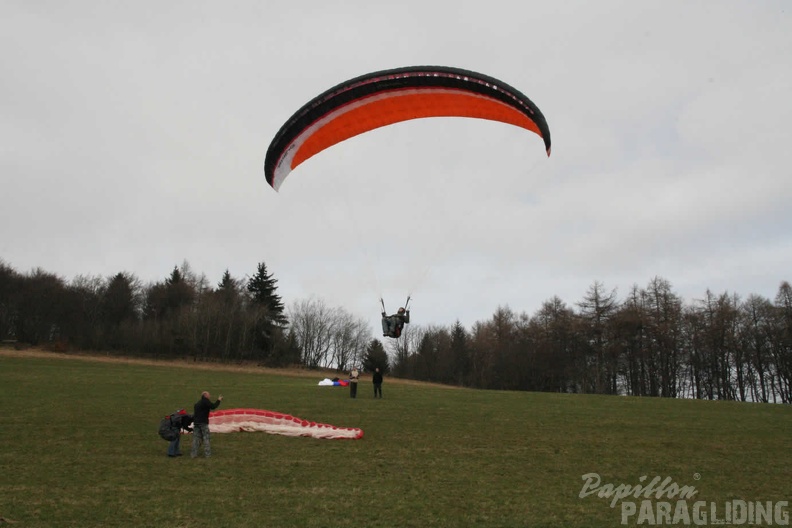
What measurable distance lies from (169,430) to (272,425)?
3.40m

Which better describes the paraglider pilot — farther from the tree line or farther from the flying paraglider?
the tree line

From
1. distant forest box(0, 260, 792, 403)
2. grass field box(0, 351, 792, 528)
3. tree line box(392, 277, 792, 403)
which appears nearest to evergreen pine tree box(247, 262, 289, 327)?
distant forest box(0, 260, 792, 403)

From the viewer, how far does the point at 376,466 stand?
9.80 meters

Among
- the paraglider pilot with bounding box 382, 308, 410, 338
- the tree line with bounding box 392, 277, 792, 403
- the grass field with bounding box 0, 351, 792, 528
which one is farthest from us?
the tree line with bounding box 392, 277, 792, 403

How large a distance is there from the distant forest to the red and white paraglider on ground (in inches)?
1821

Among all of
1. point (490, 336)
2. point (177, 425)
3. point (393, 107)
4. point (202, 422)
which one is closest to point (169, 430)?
point (177, 425)

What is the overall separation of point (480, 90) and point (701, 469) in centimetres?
970

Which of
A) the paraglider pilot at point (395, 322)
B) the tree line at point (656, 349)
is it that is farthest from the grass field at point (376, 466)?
the tree line at point (656, 349)

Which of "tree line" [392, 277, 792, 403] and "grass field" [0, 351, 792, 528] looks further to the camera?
"tree line" [392, 277, 792, 403]

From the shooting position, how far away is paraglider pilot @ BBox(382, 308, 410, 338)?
14133 millimetres

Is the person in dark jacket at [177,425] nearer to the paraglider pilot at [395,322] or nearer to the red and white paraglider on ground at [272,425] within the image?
the red and white paraglider on ground at [272,425]

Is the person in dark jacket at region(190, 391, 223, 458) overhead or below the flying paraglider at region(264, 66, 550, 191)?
below

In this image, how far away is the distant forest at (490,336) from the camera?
54.9 meters

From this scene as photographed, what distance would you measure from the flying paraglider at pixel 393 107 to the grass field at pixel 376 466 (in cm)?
752
